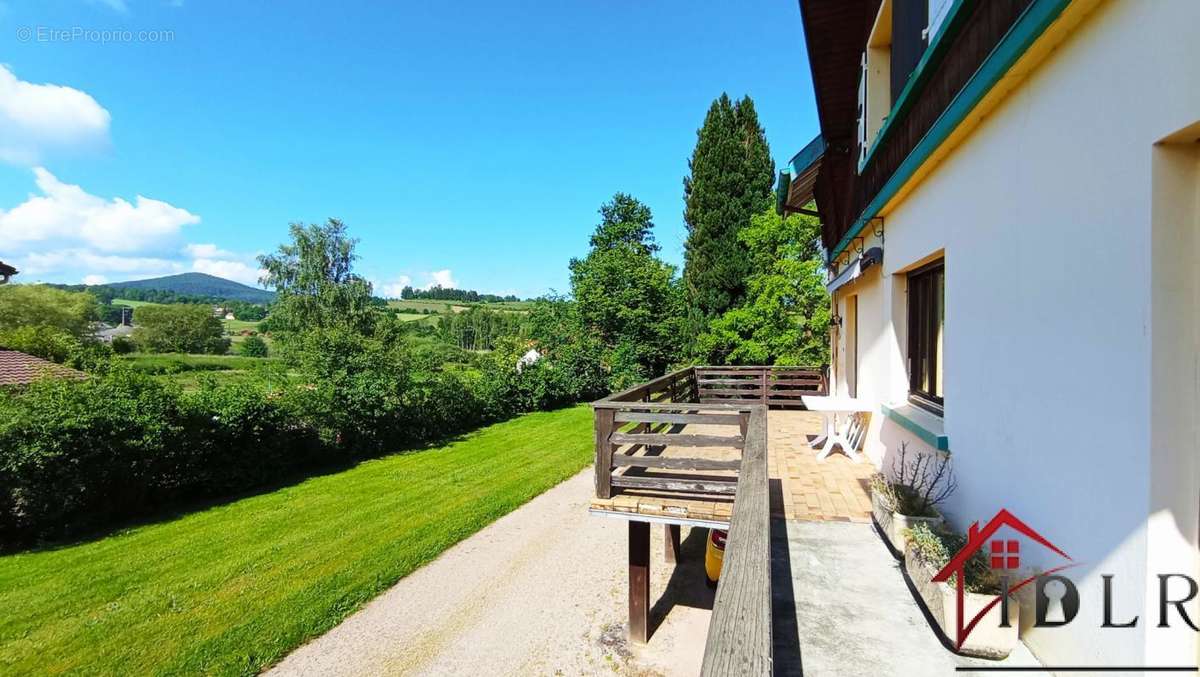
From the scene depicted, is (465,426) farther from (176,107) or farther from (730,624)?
(730,624)

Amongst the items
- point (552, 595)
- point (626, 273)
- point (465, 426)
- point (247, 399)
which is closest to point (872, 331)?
point (552, 595)

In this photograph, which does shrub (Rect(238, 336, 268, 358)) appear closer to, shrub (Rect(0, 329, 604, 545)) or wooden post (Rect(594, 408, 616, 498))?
shrub (Rect(0, 329, 604, 545))

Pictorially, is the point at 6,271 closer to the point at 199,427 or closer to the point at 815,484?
the point at 199,427

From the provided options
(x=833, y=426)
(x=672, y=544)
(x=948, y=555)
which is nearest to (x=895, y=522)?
(x=948, y=555)

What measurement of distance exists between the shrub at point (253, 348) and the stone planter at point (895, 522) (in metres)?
58.9

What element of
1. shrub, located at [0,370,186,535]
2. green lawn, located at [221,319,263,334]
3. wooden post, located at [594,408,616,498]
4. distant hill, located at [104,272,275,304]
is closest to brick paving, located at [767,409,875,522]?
wooden post, located at [594,408,616,498]

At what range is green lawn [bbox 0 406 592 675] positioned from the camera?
5375mm

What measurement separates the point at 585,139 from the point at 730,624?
2609 centimetres

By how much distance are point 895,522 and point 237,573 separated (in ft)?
26.7

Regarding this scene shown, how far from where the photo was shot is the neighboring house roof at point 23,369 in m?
9.67

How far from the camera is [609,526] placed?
9266 millimetres

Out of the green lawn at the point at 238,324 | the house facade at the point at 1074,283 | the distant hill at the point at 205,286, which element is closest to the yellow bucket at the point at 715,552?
the house facade at the point at 1074,283

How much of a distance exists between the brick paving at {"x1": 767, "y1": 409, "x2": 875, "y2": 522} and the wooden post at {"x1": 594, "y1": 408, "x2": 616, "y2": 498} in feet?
5.03

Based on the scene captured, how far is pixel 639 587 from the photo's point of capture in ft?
19.4
